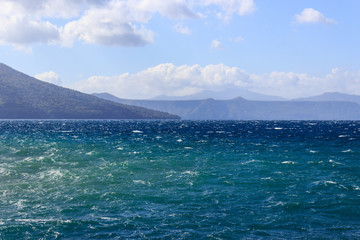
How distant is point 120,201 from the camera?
1112 inches

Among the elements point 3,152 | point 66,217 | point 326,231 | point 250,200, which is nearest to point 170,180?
point 250,200

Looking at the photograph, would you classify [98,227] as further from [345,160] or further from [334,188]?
[345,160]

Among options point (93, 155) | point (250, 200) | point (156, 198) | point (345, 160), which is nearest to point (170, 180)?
point (156, 198)

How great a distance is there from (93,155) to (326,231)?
40388 millimetres

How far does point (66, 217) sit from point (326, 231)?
16.3m

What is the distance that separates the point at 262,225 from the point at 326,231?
3609 mm

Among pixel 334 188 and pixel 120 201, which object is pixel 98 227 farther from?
pixel 334 188

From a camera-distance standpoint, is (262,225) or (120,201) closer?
(262,225)

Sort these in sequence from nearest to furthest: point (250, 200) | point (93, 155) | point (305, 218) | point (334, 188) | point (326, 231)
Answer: point (326, 231) < point (305, 218) < point (250, 200) < point (334, 188) < point (93, 155)

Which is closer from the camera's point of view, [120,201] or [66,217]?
[66,217]

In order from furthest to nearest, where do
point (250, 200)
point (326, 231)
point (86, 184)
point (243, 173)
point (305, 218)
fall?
1. point (243, 173)
2. point (86, 184)
3. point (250, 200)
4. point (305, 218)
5. point (326, 231)

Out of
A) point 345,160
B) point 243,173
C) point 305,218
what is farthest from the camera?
point 345,160

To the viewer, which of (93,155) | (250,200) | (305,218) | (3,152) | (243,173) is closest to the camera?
(305,218)

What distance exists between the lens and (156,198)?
95.4 feet
